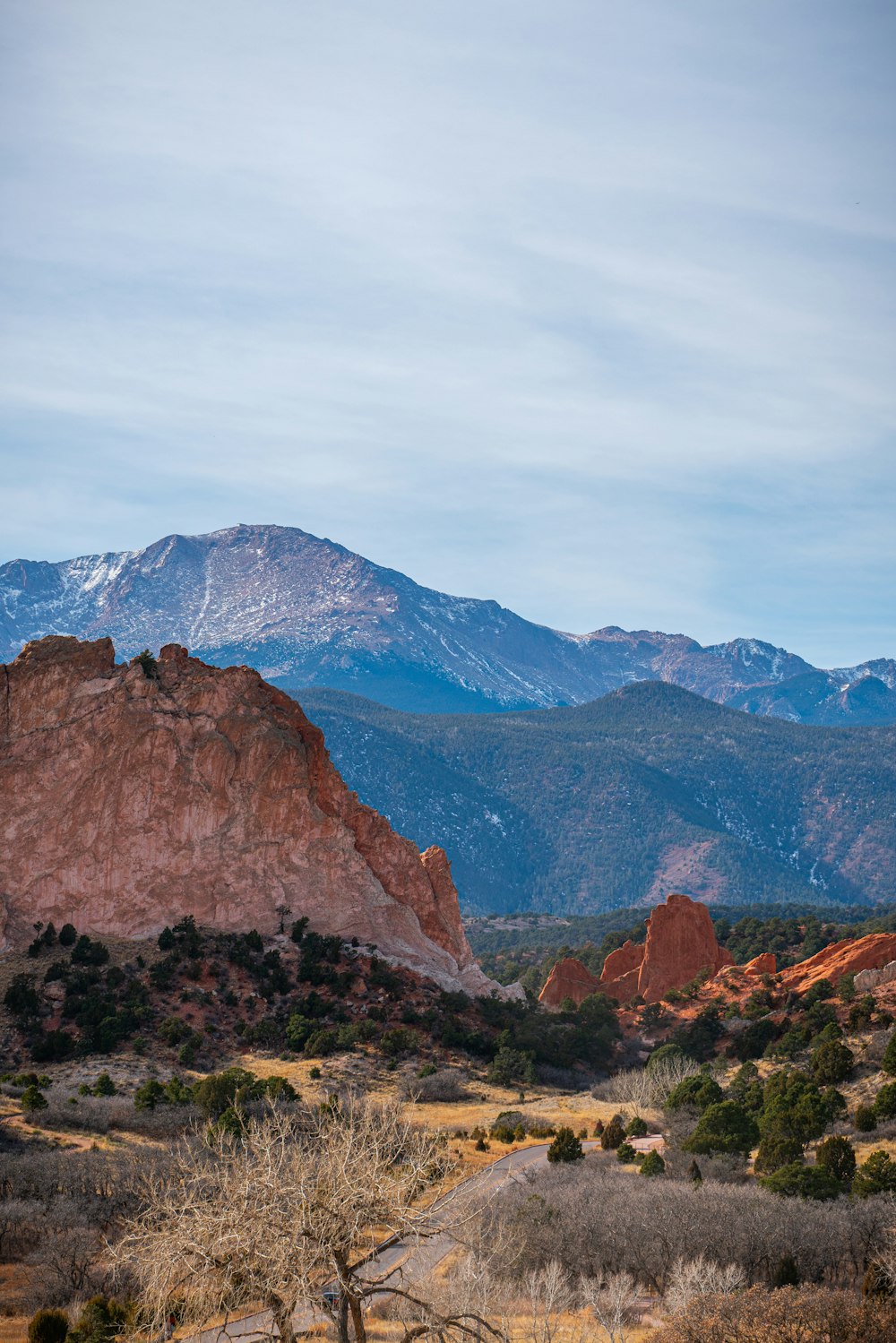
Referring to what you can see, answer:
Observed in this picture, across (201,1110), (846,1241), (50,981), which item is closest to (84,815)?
(50,981)

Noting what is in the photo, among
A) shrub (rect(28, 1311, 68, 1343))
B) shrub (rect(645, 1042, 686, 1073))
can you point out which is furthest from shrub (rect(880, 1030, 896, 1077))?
shrub (rect(28, 1311, 68, 1343))

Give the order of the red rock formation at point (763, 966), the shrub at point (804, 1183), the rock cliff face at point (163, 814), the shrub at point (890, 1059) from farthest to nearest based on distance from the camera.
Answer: the red rock formation at point (763, 966) → the rock cliff face at point (163, 814) → the shrub at point (890, 1059) → the shrub at point (804, 1183)

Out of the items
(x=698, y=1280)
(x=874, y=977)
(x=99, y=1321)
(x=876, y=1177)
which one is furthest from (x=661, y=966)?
(x=99, y=1321)

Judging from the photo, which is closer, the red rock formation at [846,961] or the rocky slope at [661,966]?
the red rock formation at [846,961]

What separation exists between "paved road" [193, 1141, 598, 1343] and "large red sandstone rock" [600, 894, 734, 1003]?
51.0 m

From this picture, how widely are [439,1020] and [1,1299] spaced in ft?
139

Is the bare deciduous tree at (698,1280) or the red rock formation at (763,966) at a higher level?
the red rock formation at (763,966)

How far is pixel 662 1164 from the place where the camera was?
43094 millimetres

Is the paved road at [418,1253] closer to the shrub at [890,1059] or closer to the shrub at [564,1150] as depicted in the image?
the shrub at [564,1150]

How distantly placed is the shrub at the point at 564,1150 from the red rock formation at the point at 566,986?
54.4 m

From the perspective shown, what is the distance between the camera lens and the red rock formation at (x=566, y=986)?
334ft

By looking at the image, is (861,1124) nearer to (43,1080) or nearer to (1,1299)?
(1,1299)

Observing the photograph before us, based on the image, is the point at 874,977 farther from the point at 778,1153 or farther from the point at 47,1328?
the point at 47,1328

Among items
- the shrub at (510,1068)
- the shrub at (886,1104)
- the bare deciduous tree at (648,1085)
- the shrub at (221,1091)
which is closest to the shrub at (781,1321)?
the shrub at (886,1104)
